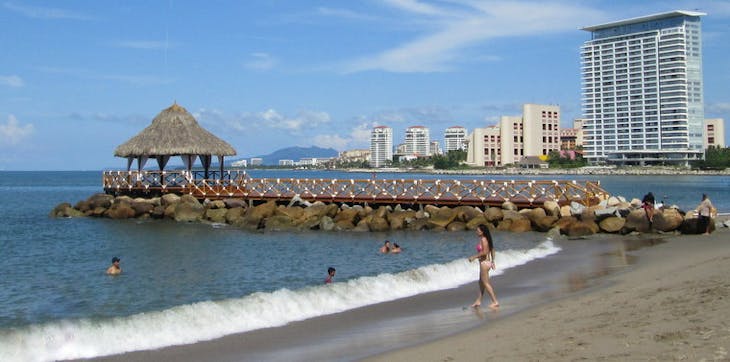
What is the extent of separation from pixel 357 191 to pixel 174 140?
35.6ft

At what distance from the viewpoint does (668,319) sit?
860 centimetres

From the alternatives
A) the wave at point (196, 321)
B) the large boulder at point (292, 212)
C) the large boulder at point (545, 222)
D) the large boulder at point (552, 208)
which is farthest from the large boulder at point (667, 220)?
the large boulder at point (292, 212)

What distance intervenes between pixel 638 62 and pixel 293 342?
15501cm

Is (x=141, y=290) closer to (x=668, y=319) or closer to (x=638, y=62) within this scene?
(x=668, y=319)

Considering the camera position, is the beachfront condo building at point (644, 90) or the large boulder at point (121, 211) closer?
the large boulder at point (121, 211)

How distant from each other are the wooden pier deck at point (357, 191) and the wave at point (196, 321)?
16236 mm

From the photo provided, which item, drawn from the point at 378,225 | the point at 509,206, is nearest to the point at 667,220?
the point at 509,206

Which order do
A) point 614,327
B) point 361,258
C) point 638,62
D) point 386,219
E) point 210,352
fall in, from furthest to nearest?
point 638,62 → point 386,219 → point 361,258 → point 210,352 → point 614,327

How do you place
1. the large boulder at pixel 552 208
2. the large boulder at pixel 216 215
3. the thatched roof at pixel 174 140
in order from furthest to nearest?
the thatched roof at pixel 174 140 → the large boulder at pixel 216 215 → the large boulder at pixel 552 208

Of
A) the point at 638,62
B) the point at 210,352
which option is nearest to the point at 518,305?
the point at 210,352

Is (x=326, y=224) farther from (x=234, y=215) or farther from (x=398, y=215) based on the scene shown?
(x=234, y=215)

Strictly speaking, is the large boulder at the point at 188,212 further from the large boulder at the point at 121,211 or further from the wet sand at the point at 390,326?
the wet sand at the point at 390,326

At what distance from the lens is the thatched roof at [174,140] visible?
38.6 meters

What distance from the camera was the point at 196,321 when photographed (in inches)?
433
